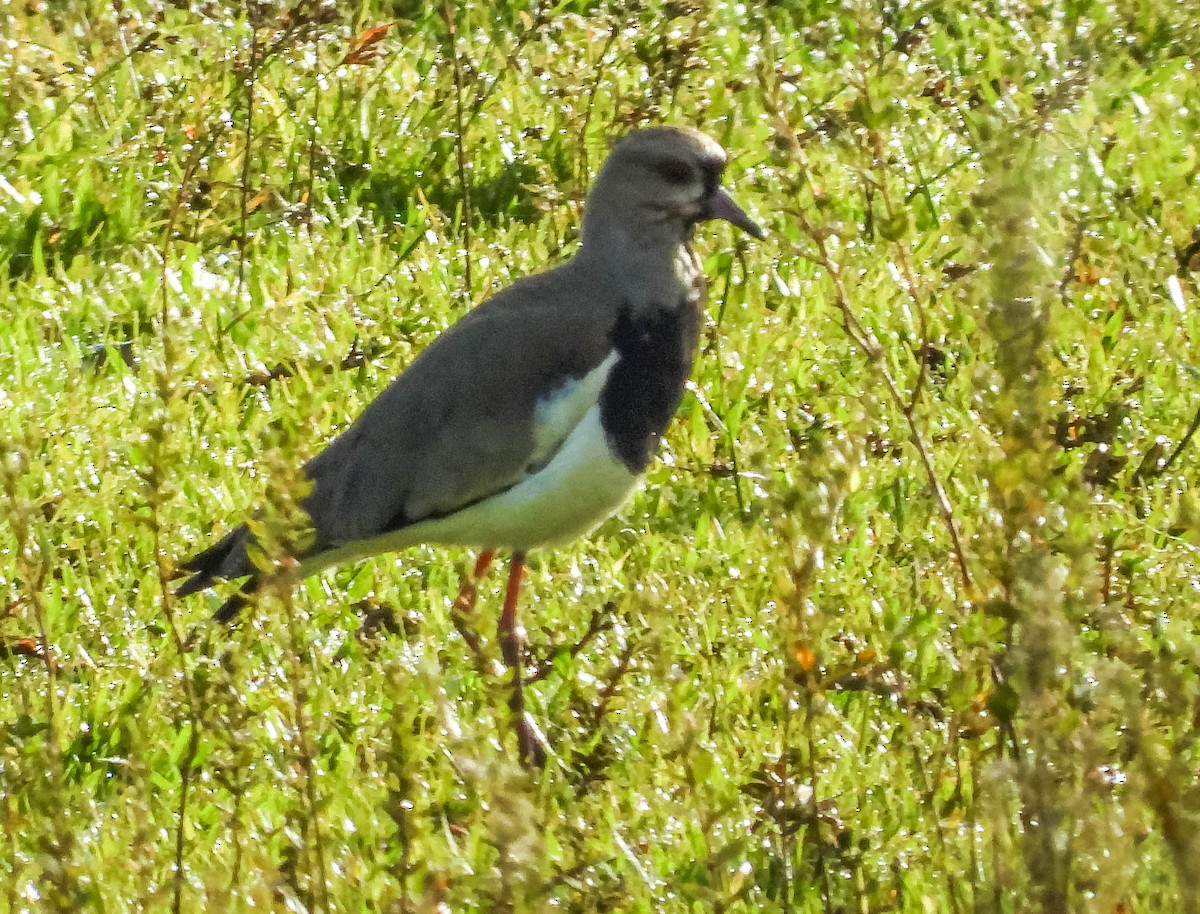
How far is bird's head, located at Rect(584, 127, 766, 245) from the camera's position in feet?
17.0

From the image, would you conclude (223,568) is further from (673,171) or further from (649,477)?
(673,171)

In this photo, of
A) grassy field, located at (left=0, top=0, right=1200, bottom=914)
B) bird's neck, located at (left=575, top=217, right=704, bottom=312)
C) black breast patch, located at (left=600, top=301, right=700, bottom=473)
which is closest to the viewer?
grassy field, located at (left=0, top=0, right=1200, bottom=914)

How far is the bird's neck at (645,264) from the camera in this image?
5.03 metres

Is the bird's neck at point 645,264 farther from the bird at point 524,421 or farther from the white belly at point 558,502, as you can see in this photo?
the white belly at point 558,502

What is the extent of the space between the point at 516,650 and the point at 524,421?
555 millimetres

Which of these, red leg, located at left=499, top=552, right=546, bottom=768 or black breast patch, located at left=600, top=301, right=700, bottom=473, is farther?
black breast patch, located at left=600, top=301, right=700, bottom=473

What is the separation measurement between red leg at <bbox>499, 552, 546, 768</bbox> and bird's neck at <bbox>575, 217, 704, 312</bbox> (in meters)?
0.71

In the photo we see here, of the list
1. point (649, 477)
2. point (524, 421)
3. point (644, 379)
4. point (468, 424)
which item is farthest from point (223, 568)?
point (649, 477)

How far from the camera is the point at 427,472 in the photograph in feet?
16.2

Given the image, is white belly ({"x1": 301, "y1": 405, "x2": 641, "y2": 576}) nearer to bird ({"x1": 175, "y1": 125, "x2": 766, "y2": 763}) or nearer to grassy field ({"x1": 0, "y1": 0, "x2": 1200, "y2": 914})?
bird ({"x1": 175, "y1": 125, "x2": 766, "y2": 763})

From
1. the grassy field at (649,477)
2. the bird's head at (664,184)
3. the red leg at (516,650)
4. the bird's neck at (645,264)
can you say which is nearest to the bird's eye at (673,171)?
the bird's head at (664,184)

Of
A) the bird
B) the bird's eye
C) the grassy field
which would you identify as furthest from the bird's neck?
the grassy field

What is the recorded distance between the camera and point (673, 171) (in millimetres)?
5211

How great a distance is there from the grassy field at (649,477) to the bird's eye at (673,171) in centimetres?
46
